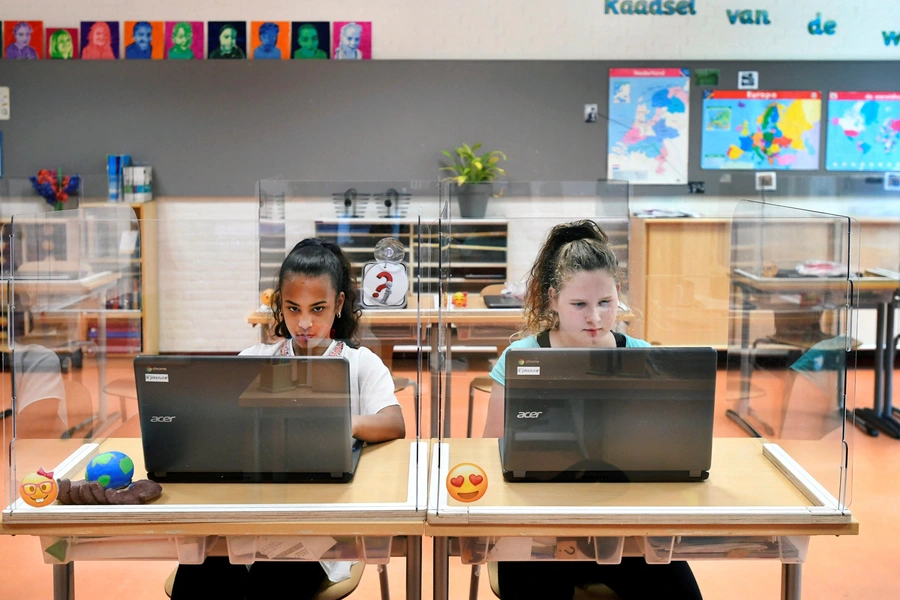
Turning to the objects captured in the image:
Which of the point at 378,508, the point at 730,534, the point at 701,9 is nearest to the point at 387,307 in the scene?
the point at 378,508

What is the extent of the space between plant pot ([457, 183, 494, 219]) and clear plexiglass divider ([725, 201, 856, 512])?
203 cm

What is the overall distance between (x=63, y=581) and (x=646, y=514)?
111cm

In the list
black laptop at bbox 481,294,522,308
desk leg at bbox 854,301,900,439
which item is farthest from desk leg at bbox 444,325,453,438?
desk leg at bbox 854,301,900,439

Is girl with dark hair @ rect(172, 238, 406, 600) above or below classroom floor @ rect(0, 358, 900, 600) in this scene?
above

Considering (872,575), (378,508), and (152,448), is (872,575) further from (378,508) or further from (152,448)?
(152,448)

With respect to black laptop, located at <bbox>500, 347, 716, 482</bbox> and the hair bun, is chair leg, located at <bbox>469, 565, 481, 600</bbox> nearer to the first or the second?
black laptop, located at <bbox>500, 347, 716, 482</bbox>

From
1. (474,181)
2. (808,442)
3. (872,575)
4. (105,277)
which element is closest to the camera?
(808,442)

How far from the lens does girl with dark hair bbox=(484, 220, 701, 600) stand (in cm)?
182

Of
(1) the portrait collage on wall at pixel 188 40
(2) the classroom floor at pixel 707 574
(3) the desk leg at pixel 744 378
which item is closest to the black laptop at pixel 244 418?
(2) the classroom floor at pixel 707 574

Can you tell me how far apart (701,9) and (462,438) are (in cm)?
460

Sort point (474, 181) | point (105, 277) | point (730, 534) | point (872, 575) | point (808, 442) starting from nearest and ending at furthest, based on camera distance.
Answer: point (730, 534) → point (808, 442) → point (105, 277) → point (872, 575) → point (474, 181)

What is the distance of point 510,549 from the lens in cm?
164

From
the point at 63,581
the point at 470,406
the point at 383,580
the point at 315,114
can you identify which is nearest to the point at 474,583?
the point at 383,580

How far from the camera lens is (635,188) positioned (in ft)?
19.1
